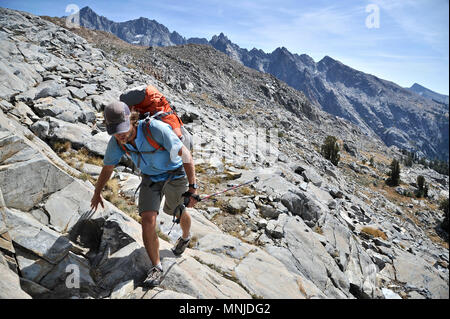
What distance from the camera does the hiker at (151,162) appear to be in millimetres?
3443

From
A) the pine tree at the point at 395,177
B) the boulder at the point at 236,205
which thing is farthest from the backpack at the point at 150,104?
the pine tree at the point at 395,177

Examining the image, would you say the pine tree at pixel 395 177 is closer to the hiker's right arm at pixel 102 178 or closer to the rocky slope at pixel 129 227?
the rocky slope at pixel 129 227

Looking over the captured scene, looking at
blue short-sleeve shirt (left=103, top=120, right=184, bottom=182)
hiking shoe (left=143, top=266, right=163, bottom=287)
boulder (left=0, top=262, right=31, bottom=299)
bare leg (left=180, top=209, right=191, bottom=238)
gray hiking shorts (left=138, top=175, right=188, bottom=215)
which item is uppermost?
blue short-sleeve shirt (left=103, top=120, right=184, bottom=182)

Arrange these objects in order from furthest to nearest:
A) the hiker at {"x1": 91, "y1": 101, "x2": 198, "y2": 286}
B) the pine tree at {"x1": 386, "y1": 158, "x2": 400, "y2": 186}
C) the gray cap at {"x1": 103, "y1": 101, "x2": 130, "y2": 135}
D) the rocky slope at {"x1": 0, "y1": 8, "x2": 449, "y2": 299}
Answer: the pine tree at {"x1": 386, "y1": 158, "x2": 400, "y2": 186} → the rocky slope at {"x1": 0, "y1": 8, "x2": 449, "y2": 299} → the hiker at {"x1": 91, "y1": 101, "x2": 198, "y2": 286} → the gray cap at {"x1": 103, "y1": 101, "x2": 130, "y2": 135}

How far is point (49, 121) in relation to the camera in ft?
29.9

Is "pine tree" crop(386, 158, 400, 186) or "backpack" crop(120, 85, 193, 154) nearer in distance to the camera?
"backpack" crop(120, 85, 193, 154)

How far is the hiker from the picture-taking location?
3.44 metres

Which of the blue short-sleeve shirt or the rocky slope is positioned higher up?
the blue short-sleeve shirt

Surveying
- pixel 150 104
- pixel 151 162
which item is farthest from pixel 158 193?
pixel 150 104

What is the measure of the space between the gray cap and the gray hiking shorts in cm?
106

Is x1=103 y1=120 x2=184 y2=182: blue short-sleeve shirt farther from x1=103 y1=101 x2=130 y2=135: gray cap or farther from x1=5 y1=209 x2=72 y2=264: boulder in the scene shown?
x1=5 y1=209 x2=72 y2=264: boulder

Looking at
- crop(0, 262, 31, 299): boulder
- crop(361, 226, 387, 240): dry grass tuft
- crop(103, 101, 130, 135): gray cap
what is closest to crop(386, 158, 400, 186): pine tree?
crop(361, 226, 387, 240): dry grass tuft

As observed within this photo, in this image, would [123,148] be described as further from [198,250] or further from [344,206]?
[344,206]

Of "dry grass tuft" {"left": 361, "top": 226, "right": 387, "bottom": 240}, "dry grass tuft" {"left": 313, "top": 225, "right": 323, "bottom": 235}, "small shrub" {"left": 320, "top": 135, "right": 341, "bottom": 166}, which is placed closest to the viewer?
"dry grass tuft" {"left": 313, "top": 225, "right": 323, "bottom": 235}
